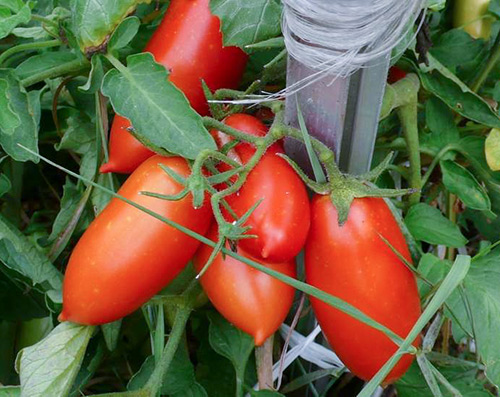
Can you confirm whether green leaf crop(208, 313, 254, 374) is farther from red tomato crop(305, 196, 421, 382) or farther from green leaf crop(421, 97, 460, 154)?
green leaf crop(421, 97, 460, 154)

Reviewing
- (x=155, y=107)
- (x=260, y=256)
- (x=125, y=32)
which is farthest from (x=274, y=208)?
(x=125, y=32)

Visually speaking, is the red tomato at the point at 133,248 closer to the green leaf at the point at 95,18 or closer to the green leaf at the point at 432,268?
the green leaf at the point at 95,18

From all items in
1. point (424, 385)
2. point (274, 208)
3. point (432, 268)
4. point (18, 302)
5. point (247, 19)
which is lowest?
point (18, 302)

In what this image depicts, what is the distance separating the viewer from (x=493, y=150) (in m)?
0.84

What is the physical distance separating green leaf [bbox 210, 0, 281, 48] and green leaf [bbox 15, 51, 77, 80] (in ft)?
0.68

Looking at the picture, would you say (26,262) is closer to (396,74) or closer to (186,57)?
(186,57)

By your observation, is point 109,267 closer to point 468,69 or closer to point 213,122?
point 213,122

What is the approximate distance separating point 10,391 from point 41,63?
364 millimetres

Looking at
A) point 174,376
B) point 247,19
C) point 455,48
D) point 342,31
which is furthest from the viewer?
point 455,48

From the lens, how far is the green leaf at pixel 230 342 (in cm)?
82

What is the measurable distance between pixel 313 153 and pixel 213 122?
100 mm

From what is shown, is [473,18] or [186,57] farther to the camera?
[473,18]

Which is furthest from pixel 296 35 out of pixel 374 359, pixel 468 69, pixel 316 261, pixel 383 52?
pixel 468 69

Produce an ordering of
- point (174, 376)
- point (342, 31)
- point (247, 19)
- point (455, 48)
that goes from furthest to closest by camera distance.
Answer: point (455, 48)
point (174, 376)
point (247, 19)
point (342, 31)
